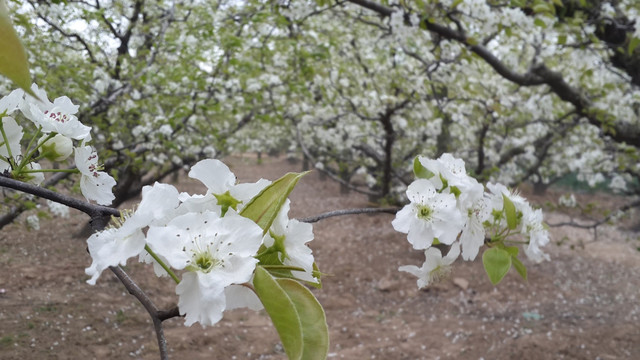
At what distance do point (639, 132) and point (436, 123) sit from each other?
3.29 meters

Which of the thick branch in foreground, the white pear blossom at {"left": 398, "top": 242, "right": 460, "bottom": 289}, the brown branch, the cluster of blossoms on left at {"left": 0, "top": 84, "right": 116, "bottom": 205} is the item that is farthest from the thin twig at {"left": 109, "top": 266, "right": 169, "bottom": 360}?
the brown branch

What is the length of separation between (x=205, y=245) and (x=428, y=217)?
1.95 ft

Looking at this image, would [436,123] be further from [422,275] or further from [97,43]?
[422,275]

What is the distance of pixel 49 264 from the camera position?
487 centimetres

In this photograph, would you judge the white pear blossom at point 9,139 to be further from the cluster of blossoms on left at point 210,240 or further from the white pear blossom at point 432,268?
the white pear blossom at point 432,268

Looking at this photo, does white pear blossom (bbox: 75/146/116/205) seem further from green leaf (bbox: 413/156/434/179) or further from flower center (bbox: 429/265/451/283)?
flower center (bbox: 429/265/451/283)

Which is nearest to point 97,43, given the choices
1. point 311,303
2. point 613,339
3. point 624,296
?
point 311,303

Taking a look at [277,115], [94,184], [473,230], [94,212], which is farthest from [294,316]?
[277,115]

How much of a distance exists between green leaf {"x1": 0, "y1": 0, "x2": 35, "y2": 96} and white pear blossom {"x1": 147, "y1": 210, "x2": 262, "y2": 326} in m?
0.31

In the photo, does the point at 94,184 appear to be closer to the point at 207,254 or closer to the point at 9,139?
the point at 9,139

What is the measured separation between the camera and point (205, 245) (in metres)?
0.70

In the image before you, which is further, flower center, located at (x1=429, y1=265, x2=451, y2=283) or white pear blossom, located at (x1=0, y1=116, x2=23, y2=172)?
flower center, located at (x1=429, y1=265, x2=451, y2=283)

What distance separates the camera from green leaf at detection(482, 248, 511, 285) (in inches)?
43.2

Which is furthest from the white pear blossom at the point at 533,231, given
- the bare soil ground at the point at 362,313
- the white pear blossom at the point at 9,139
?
the bare soil ground at the point at 362,313
